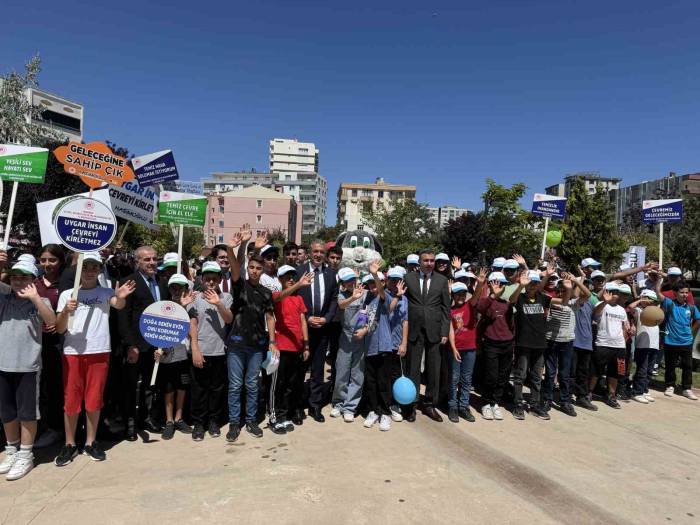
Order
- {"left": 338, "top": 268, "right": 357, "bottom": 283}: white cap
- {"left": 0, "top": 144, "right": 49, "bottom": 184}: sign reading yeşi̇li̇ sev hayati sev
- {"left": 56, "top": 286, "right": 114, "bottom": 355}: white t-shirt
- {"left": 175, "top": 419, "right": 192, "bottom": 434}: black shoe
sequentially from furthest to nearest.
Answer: {"left": 0, "top": 144, "right": 49, "bottom": 184}: sign reading yeşi̇li̇ sev hayati sev < {"left": 338, "top": 268, "right": 357, "bottom": 283}: white cap < {"left": 175, "top": 419, "right": 192, "bottom": 434}: black shoe < {"left": 56, "top": 286, "right": 114, "bottom": 355}: white t-shirt

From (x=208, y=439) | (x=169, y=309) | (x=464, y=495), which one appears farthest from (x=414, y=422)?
(x=169, y=309)

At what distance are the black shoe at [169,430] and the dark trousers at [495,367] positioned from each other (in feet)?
12.9

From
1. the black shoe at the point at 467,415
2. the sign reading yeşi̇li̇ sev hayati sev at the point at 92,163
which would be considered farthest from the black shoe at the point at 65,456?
the black shoe at the point at 467,415

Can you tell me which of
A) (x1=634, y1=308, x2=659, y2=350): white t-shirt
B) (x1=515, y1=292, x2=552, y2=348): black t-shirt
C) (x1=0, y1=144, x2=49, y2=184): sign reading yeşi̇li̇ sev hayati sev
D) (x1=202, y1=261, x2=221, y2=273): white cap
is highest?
(x1=0, y1=144, x2=49, y2=184): sign reading yeşi̇li̇ sev hayati sev

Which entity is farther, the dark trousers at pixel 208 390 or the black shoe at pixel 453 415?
the black shoe at pixel 453 415

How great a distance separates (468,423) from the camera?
5430 mm

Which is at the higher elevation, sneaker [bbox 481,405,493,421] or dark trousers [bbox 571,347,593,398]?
dark trousers [bbox 571,347,593,398]

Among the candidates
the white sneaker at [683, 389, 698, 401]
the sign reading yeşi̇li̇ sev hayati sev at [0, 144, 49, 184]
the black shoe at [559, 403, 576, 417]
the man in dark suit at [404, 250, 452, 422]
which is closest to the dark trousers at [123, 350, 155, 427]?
the man in dark suit at [404, 250, 452, 422]

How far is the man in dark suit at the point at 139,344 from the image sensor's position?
449cm

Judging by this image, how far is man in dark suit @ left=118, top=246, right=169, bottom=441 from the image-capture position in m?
4.49

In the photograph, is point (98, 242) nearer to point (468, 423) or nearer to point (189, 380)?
point (189, 380)

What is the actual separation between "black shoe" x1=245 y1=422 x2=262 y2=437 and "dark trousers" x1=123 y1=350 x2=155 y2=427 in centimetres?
113

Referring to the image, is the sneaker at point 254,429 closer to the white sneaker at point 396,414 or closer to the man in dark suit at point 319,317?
the man in dark suit at point 319,317

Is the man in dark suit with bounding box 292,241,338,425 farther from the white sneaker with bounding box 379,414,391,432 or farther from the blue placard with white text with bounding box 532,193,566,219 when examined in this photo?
the blue placard with white text with bounding box 532,193,566,219
